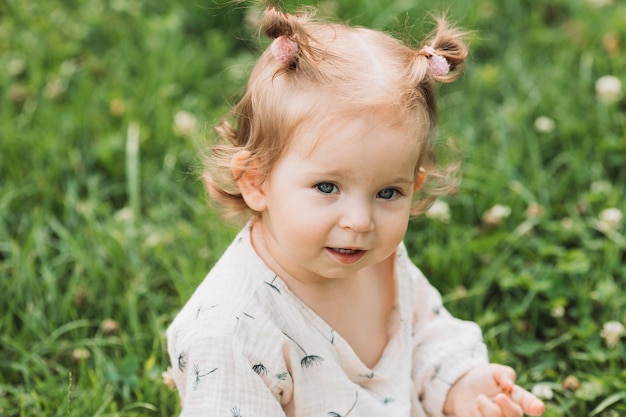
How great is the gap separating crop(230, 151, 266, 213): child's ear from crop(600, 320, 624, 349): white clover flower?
103 centimetres

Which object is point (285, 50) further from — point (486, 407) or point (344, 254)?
point (486, 407)

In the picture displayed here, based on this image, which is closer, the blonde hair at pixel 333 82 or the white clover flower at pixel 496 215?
the blonde hair at pixel 333 82

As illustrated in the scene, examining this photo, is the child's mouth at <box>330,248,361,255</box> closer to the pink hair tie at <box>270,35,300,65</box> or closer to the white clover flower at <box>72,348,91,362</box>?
the pink hair tie at <box>270,35,300,65</box>

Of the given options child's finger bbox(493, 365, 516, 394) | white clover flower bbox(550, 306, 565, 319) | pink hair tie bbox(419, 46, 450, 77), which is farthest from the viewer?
white clover flower bbox(550, 306, 565, 319)

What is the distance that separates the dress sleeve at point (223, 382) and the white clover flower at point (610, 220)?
1.34 meters

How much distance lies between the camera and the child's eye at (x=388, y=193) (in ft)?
5.41

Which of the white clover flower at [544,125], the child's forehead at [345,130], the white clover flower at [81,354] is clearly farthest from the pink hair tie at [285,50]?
the white clover flower at [544,125]

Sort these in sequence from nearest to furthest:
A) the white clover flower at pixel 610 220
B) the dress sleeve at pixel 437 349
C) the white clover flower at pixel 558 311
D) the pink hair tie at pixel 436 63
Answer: the pink hair tie at pixel 436 63 → the dress sleeve at pixel 437 349 → the white clover flower at pixel 558 311 → the white clover flower at pixel 610 220

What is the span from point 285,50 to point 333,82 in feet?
0.35

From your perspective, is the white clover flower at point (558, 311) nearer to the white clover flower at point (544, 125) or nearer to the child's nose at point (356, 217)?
the white clover flower at point (544, 125)

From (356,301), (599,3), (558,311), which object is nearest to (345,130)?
(356,301)

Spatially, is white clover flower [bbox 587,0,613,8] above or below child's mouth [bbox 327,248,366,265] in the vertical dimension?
below

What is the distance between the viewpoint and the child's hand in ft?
6.24

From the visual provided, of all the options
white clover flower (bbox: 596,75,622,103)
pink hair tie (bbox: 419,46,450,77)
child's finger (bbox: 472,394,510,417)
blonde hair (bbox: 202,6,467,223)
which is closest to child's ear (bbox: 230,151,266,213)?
blonde hair (bbox: 202,6,467,223)
